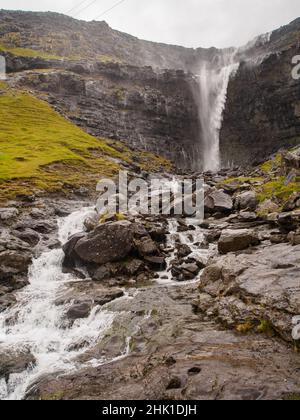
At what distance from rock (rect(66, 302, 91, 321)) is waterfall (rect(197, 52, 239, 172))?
80.2 metres

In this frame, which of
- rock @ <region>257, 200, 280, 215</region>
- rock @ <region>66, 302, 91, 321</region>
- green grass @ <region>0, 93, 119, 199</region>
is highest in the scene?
green grass @ <region>0, 93, 119, 199</region>

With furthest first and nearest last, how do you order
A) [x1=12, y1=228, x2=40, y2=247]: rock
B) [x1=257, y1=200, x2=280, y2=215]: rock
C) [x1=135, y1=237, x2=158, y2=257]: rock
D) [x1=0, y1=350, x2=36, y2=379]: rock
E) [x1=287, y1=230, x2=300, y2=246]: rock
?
1. [x1=12, y1=228, x2=40, y2=247]: rock
2. [x1=257, y1=200, x2=280, y2=215]: rock
3. [x1=135, y1=237, x2=158, y2=257]: rock
4. [x1=287, y1=230, x2=300, y2=246]: rock
5. [x1=0, y1=350, x2=36, y2=379]: rock

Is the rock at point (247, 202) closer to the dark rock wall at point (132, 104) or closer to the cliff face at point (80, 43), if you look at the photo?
the dark rock wall at point (132, 104)

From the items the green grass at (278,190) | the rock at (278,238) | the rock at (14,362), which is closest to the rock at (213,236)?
the green grass at (278,190)

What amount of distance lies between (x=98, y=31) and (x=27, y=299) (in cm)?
19474

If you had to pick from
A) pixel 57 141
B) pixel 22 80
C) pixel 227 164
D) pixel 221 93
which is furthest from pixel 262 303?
pixel 22 80

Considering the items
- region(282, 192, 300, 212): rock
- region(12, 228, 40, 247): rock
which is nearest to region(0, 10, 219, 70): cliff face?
region(12, 228, 40, 247): rock

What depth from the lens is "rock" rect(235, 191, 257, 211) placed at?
125 feet

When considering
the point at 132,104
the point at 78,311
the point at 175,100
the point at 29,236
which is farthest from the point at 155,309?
the point at 175,100

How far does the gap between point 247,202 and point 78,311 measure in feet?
71.0

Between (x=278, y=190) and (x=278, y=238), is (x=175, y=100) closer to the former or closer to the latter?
(x=278, y=190)

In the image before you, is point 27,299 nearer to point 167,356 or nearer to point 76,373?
point 76,373

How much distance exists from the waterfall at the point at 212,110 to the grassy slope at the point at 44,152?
1449 centimetres

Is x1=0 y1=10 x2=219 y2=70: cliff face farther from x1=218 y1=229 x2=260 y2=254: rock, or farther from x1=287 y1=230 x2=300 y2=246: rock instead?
x1=287 y1=230 x2=300 y2=246: rock
